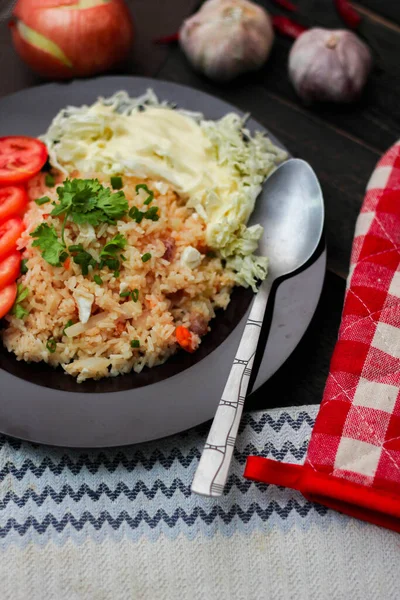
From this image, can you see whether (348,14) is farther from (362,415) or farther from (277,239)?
(362,415)

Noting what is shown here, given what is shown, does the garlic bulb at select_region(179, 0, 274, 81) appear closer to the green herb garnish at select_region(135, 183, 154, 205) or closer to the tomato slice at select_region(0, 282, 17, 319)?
the green herb garnish at select_region(135, 183, 154, 205)

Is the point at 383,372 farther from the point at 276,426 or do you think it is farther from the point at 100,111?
the point at 100,111

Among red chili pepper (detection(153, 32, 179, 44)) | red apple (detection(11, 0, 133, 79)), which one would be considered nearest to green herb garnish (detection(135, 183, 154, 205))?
red apple (detection(11, 0, 133, 79))

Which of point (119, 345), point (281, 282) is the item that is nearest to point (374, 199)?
point (281, 282)

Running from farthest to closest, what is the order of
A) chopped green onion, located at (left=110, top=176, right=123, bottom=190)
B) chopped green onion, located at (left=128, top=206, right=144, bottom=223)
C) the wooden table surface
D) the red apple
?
the red apple
the wooden table surface
chopped green onion, located at (left=110, top=176, right=123, bottom=190)
chopped green onion, located at (left=128, top=206, right=144, bottom=223)

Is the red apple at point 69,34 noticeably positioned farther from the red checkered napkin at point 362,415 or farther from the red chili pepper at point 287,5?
the red checkered napkin at point 362,415
